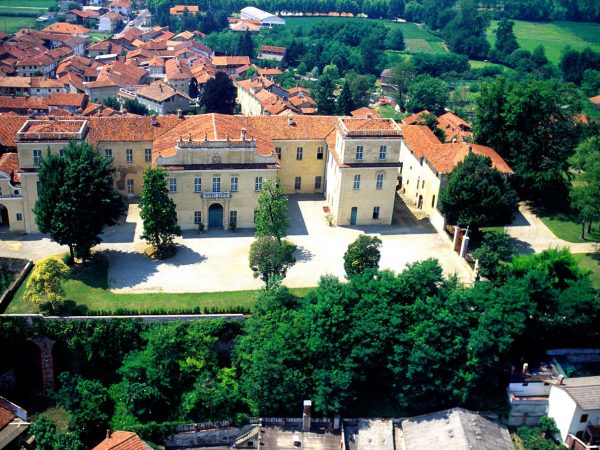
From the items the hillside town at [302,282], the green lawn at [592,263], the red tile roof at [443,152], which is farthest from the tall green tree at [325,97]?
the green lawn at [592,263]

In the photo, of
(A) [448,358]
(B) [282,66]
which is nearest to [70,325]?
(A) [448,358]

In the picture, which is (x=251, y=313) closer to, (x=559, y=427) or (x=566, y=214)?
(x=559, y=427)

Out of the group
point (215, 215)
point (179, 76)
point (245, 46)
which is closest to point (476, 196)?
point (215, 215)

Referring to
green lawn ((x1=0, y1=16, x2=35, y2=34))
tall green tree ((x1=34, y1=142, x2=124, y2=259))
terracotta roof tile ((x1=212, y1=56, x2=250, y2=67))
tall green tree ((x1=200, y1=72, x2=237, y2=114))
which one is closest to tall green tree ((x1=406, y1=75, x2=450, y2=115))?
tall green tree ((x1=200, y1=72, x2=237, y2=114))

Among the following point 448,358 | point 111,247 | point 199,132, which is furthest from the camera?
point 199,132

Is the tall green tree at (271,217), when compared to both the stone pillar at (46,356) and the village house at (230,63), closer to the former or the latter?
the stone pillar at (46,356)
